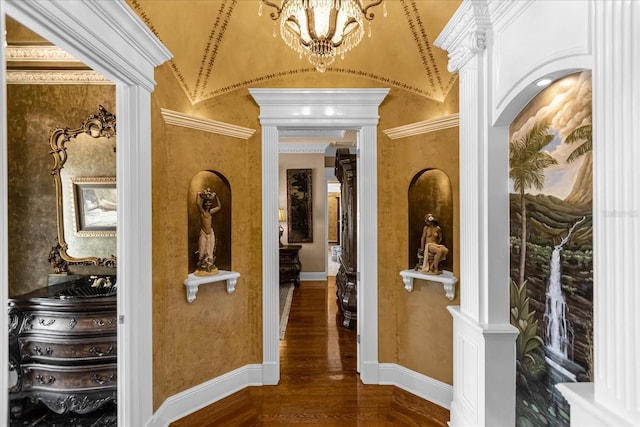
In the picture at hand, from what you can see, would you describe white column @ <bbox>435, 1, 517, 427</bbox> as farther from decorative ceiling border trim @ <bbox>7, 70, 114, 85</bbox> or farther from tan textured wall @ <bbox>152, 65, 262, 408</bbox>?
decorative ceiling border trim @ <bbox>7, 70, 114, 85</bbox>

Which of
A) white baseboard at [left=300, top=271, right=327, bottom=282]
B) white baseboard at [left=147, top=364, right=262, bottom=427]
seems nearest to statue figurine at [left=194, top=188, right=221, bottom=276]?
white baseboard at [left=147, top=364, right=262, bottom=427]

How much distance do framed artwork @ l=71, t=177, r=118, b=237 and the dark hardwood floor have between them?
1761 millimetres

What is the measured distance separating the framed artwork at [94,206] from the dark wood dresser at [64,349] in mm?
639

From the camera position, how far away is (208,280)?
9.36 ft

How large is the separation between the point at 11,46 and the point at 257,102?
6.53 ft

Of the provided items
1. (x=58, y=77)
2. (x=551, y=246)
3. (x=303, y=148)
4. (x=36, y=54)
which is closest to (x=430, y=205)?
(x=551, y=246)

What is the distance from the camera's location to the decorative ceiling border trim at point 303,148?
779 centimetres

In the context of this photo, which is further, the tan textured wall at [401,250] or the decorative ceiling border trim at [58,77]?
the tan textured wall at [401,250]

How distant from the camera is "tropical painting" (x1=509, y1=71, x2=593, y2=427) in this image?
148 centimetres

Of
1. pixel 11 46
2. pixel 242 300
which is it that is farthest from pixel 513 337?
pixel 11 46

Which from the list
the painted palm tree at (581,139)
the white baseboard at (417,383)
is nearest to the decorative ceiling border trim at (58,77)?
the painted palm tree at (581,139)

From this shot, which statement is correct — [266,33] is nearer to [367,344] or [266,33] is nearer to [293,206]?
[367,344]

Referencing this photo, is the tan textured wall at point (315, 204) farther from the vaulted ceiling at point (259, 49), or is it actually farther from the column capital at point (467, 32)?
the column capital at point (467, 32)

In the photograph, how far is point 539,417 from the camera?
1773 millimetres
